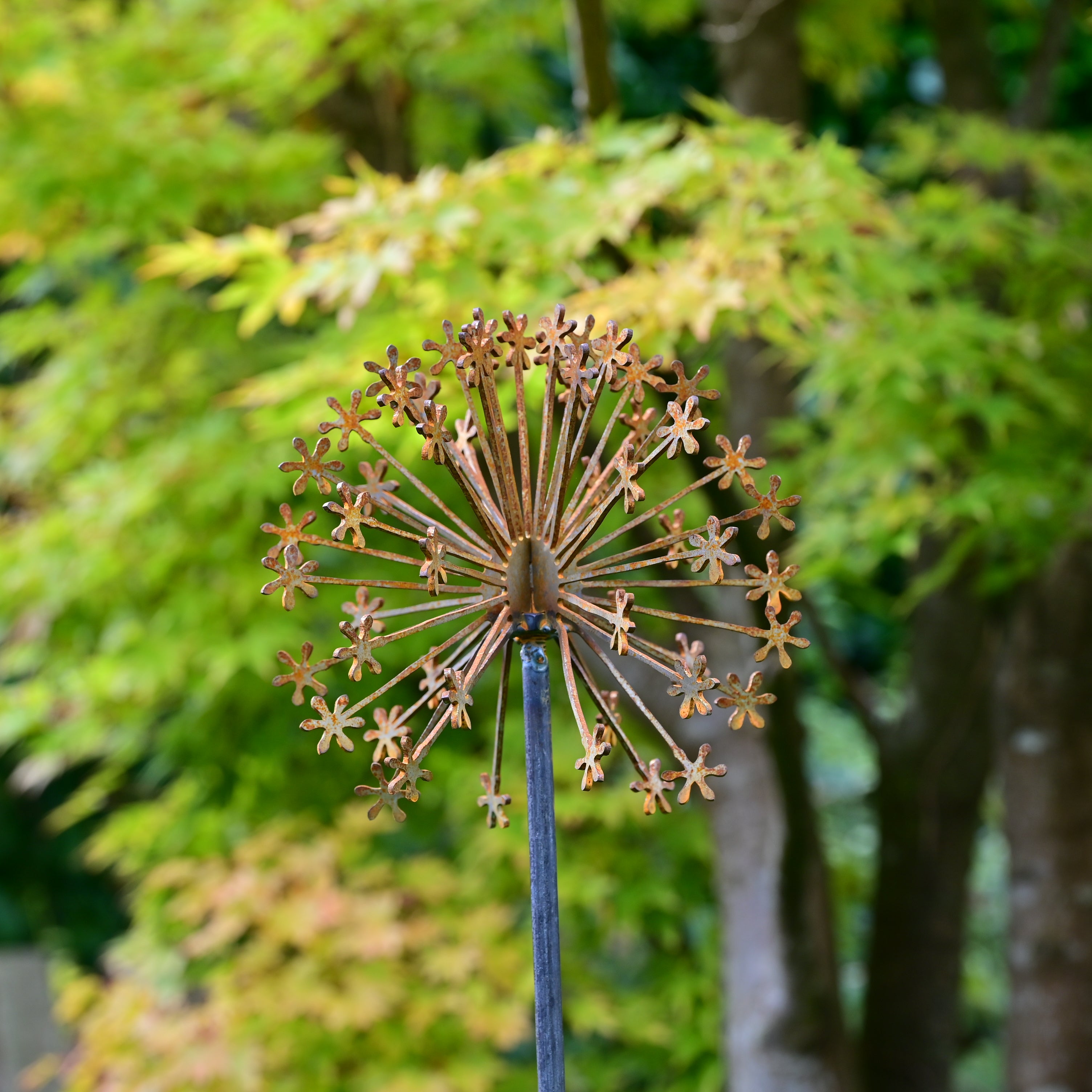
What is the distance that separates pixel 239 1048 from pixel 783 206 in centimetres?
218

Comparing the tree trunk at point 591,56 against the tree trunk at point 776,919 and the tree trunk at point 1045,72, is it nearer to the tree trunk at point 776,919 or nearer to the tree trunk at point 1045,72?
the tree trunk at point 776,919

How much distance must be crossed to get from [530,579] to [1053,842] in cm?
257

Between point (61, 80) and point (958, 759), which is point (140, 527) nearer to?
point (61, 80)

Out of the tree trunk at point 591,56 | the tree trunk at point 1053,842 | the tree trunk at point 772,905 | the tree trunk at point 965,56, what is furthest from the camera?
the tree trunk at point 965,56

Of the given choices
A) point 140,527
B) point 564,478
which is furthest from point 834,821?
point 564,478

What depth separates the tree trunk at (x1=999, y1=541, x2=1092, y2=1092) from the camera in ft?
9.47

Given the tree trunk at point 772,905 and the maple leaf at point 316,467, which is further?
the tree trunk at point 772,905

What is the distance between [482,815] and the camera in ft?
10.7

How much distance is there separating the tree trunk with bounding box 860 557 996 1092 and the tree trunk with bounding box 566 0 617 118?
1781 millimetres

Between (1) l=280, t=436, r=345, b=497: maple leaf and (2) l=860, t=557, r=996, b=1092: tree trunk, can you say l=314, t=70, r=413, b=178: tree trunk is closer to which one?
(2) l=860, t=557, r=996, b=1092: tree trunk

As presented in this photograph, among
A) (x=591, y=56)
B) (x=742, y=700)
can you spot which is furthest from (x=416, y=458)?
(x=742, y=700)

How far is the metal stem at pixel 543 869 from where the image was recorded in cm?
77

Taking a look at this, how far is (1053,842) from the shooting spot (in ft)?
9.56

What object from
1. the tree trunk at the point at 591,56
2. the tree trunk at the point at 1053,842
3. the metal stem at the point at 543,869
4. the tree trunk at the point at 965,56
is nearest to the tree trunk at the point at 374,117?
the tree trunk at the point at 591,56
